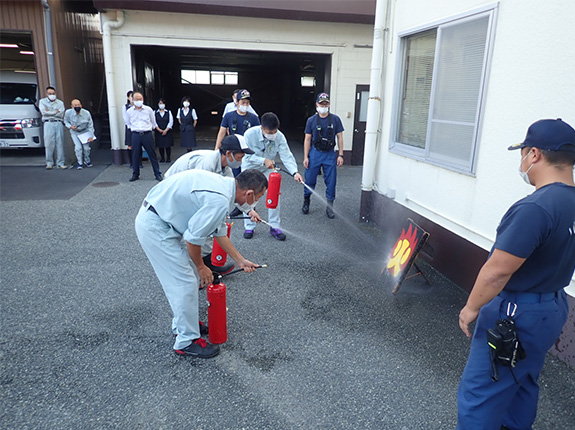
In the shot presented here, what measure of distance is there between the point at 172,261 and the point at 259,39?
9.89 meters

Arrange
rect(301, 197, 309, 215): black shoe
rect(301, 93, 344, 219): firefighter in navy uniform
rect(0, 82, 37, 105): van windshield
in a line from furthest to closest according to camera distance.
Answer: rect(0, 82, 37, 105): van windshield
rect(301, 197, 309, 215): black shoe
rect(301, 93, 344, 219): firefighter in navy uniform

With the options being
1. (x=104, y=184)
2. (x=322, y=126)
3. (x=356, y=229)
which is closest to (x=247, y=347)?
(x=356, y=229)

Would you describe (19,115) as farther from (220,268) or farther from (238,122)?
(220,268)

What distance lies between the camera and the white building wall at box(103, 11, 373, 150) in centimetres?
1101

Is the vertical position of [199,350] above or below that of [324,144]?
below

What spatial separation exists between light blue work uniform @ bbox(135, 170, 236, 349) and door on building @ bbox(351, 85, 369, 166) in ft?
31.1

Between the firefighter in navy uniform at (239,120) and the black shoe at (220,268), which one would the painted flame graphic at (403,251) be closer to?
the black shoe at (220,268)

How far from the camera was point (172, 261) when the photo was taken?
3.09 metres

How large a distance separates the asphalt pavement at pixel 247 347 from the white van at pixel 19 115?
6.94 metres

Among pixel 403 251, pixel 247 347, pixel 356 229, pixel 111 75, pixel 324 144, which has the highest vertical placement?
pixel 111 75

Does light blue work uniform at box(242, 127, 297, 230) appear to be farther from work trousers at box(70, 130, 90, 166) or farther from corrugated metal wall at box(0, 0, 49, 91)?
corrugated metal wall at box(0, 0, 49, 91)

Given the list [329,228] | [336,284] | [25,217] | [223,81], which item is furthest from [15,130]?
[223,81]

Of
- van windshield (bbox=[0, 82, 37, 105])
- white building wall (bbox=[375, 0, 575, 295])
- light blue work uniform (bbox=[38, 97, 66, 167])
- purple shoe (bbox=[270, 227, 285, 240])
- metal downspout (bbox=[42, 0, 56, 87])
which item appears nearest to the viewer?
white building wall (bbox=[375, 0, 575, 295])

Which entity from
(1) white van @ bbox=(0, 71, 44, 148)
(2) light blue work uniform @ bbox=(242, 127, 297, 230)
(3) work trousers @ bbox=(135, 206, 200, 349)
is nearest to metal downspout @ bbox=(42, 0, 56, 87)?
(1) white van @ bbox=(0, 71, 44, 148)
